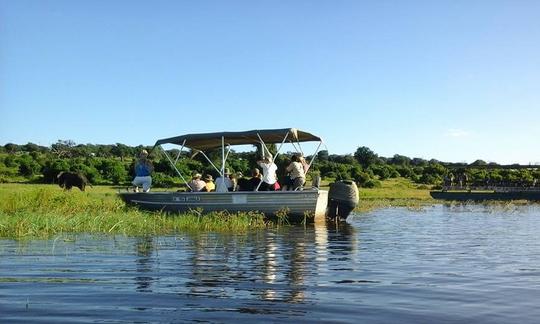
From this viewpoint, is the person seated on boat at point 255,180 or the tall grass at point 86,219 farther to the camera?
the person seated on boat at point 255,180

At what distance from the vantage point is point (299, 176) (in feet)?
63.7

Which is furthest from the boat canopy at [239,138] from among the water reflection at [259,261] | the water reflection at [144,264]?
the water reflection at [144,264]

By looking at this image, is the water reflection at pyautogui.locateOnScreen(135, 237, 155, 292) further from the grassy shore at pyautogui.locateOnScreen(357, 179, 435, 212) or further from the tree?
the tree

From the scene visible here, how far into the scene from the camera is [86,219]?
15570mm

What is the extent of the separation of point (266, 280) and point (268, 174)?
10.8 m

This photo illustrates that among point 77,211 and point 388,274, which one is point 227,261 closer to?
point 388,274

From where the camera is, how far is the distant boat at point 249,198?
1877 centimetres

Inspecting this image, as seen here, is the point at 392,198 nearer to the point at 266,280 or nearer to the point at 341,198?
the point at 341,198

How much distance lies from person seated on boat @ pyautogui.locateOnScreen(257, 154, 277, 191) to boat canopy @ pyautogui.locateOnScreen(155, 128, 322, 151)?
75cm

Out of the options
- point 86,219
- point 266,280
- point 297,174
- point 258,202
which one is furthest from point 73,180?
point 266,280

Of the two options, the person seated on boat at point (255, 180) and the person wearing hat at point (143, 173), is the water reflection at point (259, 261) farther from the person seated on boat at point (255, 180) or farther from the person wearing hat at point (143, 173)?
the person wearing hat at point (143, 173)

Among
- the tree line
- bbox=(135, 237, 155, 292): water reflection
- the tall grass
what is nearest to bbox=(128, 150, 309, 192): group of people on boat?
the tall grass

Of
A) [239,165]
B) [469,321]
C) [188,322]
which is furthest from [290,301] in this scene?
[239,165]

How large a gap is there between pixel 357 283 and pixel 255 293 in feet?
5.32
